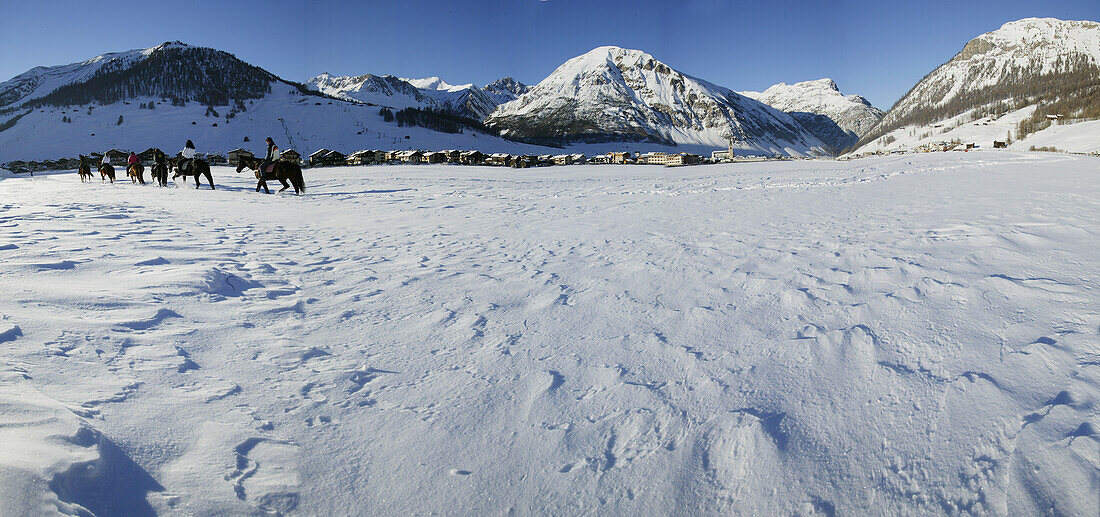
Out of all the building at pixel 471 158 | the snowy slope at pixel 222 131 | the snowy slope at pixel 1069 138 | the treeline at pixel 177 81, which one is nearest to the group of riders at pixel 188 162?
the building at pixel 471 158

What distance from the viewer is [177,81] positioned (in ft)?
491

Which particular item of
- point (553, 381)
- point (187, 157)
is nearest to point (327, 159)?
point (187, 157)

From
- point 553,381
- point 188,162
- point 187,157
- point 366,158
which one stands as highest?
point 366,158

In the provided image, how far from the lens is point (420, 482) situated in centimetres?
217

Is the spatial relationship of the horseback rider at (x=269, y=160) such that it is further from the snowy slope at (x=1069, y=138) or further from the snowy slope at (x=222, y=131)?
the snowy slope at (x=1069, y=138)

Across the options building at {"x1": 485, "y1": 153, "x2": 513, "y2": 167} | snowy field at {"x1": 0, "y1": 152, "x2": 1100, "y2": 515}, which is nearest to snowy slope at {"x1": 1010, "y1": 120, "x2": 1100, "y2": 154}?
building at {"x1": 485, "y1": 153, "x2": 513, "y2": 167}

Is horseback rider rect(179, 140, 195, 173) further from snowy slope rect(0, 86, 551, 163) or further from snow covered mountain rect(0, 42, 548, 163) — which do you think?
snow covered mountain rect(0, 42, 548, 163)

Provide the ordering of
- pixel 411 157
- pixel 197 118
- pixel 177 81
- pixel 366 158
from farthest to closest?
pixel 177 81 → pixel 197 118 → pixel 411 157 → pixel 366 158

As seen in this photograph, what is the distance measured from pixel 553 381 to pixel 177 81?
660ft

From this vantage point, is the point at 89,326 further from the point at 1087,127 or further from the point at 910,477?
the point at 1087,127

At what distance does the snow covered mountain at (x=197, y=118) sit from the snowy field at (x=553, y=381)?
4331 inches

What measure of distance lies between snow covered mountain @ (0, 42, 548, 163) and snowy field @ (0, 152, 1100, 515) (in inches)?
4331

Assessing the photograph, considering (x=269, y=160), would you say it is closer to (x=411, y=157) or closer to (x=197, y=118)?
(x=411, y=157)

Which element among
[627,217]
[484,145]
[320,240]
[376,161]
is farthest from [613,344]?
[484,145]
